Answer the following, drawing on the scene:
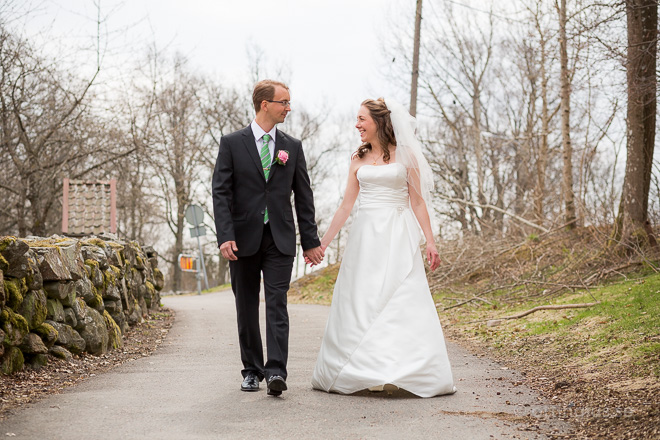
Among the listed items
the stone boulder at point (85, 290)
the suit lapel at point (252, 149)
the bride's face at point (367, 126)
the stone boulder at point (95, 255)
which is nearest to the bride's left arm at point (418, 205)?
the bride's face at point (367, 126)

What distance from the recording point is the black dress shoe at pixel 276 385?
16.7 feet

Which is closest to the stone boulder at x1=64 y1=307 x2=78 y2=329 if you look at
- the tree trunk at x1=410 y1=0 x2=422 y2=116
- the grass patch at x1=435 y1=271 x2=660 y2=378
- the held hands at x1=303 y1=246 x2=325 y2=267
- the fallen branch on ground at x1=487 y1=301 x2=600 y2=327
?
the held hands at x1=303 y1=246 x2=325 y2=267

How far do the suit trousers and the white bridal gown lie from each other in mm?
449

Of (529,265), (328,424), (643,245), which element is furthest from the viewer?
(529,265)

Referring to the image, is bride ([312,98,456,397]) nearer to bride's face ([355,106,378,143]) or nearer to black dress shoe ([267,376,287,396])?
bride's face ([355,106,378,143])

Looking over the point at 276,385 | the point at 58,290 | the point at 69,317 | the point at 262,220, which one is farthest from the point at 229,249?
the point at 69,317

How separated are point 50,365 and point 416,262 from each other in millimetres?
3105

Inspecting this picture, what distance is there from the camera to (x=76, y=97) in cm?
1631

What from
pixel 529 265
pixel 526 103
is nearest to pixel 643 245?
Answer: pixel 529 265

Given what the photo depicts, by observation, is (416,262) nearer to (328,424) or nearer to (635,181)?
(328,424)

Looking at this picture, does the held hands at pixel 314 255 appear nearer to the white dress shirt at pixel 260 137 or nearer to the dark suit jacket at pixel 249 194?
the dark suit jacket at pixel 249 194

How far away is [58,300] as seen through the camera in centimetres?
675

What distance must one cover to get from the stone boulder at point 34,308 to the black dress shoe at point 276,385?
2183mm

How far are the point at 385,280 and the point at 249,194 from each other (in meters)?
1.21
